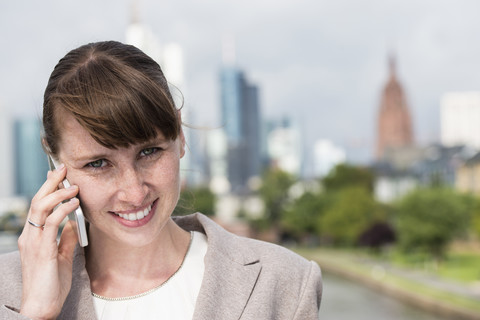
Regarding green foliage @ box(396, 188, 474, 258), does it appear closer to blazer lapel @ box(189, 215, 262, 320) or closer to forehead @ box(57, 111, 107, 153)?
blazer lapel @ box(189, 215, 262, 320)

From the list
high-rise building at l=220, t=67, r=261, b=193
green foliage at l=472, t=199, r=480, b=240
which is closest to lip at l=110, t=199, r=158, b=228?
green foliage at l=472, t=199, r=480, b=240

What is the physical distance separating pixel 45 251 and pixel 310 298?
67 cm

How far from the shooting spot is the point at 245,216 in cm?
8569

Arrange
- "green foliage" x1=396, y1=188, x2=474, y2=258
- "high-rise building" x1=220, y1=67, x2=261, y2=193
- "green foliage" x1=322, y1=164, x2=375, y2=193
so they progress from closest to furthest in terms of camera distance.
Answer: "green foliage" x1=396, y1=188, x2=474, y2=258
"green foliage" x1=322, y1=164, x2=375, y2=193
"high-rise building" x1=220, y1=67, x2=261, y2=193

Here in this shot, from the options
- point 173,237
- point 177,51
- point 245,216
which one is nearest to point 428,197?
point 173,237

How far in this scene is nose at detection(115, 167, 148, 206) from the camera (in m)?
1.57

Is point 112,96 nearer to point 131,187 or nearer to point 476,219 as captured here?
point 131,187

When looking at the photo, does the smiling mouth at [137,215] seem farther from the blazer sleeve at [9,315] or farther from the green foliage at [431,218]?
the green foliage at [431,218]

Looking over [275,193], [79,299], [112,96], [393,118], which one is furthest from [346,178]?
[393,118]

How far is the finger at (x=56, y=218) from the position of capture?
1.56m

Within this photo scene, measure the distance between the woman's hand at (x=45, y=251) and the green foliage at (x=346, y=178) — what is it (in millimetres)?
56006

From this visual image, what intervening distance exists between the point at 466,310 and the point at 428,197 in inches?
427

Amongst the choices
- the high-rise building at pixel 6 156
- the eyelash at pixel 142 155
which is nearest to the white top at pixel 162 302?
the eyelash at pixel 142 155

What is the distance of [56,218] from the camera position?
61.4 inches
